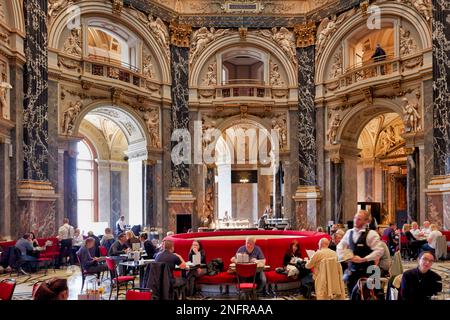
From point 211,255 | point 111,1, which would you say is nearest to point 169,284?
point 211,255

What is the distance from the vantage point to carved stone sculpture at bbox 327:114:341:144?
19.1 meters

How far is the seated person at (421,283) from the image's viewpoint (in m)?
5.23

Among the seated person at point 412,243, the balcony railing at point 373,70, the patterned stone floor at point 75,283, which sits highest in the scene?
the balcony railing at point 373,70

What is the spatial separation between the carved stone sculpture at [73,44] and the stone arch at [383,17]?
388 inches

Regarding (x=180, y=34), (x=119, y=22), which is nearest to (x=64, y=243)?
(x=119, y=22)

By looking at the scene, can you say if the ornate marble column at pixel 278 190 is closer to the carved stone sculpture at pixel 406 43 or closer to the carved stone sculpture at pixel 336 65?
the carved stone sculpture at pixel 336 65

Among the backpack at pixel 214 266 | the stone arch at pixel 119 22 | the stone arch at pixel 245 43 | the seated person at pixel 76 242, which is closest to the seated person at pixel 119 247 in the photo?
the backpack at pixel 214 266

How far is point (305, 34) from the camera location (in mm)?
20047

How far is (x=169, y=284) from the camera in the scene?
7.72 m

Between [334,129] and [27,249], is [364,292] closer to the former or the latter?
[27,249]

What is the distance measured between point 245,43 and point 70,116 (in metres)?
8.69

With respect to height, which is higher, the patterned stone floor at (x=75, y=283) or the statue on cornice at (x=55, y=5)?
the statue on cornice at (x=55, y=5)

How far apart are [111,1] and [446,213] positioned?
1402 cm
